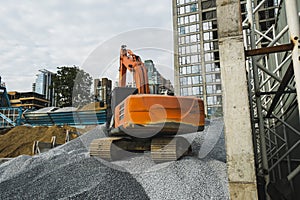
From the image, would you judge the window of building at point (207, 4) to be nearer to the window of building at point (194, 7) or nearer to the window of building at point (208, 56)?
the window of building at point (194, 7)

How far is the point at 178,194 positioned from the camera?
3152mm

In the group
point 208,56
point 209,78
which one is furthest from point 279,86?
point 208,56

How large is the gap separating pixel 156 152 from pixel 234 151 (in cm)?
246

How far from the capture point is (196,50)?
34.0m

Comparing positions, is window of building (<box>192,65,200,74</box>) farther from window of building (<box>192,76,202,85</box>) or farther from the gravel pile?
the gravel pile

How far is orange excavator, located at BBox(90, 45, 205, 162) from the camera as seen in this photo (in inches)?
151

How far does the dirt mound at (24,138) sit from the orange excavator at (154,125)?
7173 millimetres

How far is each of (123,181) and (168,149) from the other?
38.9 inches

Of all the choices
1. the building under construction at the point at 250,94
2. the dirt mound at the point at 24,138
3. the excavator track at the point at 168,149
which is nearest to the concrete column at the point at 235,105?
the building under construction at the point at 250,94

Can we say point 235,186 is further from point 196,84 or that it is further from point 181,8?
point 181,8

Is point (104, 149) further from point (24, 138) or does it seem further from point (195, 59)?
point (195, 59)

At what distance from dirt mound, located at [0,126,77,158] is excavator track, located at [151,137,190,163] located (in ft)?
26.5

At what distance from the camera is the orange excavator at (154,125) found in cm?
384

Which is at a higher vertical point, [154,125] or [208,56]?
[208,56]
